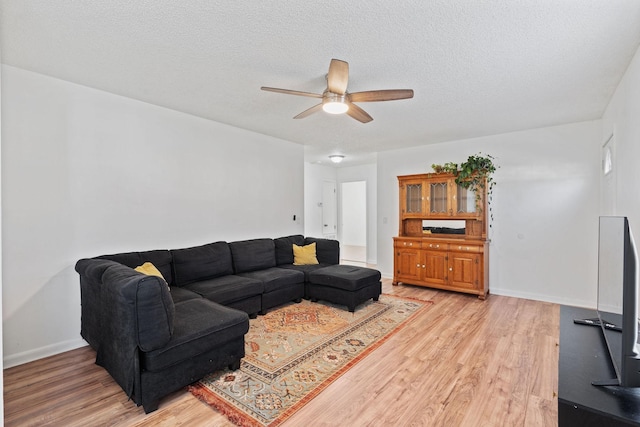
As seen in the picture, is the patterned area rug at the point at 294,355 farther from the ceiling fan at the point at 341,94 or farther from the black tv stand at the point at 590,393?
the ceiling fan at the point at 341,94

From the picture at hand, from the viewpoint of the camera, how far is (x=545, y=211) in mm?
4551

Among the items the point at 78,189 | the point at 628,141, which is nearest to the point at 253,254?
the point at 78,189

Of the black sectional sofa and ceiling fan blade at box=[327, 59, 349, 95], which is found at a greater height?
ceiling fan blade at box=[327, 59, 349, 95]

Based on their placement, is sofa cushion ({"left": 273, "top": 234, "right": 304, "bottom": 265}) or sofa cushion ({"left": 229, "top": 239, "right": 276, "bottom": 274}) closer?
sofa cushion ({"left": 229, "top": 239, "right": 276, "bottom": 274})

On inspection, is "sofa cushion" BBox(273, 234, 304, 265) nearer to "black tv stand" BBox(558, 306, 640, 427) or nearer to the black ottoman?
the black ottoman

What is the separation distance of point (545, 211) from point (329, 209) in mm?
4790

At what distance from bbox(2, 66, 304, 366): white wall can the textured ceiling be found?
0.28 meters

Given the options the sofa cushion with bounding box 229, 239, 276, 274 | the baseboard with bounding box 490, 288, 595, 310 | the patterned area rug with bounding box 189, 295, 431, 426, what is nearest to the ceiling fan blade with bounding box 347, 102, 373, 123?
the patterned area rug with bounding box 189, 295, 431, 426

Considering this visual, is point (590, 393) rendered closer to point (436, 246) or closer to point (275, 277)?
point (275, 277)

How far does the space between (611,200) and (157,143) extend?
540 centimetres

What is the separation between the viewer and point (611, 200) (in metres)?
3.54

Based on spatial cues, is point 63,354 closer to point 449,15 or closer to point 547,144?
point 449,15

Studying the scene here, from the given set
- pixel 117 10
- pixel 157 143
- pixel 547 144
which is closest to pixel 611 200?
pixel 547 144

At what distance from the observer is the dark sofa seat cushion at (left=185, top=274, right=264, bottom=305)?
3.34 meters
